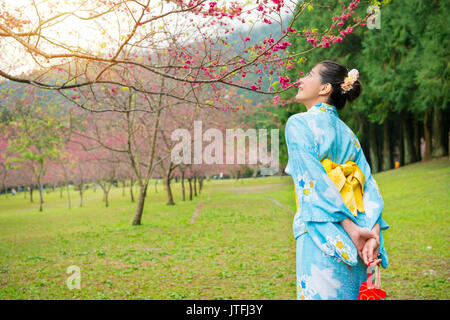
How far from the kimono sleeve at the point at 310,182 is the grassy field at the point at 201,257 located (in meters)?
3.19

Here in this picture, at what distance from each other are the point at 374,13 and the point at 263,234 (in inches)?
292

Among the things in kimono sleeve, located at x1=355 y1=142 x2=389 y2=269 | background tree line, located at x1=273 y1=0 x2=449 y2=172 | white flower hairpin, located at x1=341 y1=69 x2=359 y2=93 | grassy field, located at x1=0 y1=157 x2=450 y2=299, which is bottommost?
grassy field, located at x1=0 y1=157 x2=450 y2=299

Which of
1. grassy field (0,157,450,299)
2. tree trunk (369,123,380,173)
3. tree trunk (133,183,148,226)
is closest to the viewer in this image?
grassy field (0,157,450,299)

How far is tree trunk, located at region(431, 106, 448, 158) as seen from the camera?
1734 cm

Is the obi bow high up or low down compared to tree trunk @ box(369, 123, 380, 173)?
down

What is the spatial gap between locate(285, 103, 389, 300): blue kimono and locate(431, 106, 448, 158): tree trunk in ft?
57.3

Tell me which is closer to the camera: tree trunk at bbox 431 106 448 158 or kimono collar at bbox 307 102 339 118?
kimono collar at bbox 307 102 339 118

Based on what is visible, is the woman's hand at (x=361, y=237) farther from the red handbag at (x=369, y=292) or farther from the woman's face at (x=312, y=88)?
the woman's face at (x=312, y=88)

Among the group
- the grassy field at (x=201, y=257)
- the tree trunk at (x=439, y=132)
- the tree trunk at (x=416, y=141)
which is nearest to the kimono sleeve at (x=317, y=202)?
the grassy field at (x=201, y=257)

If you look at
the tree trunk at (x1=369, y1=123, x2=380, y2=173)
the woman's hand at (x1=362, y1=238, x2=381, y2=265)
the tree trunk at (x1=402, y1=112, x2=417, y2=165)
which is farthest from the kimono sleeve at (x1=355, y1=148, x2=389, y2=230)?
the tree trunk at (x1=369, y1=123, x2=380, y2=173)

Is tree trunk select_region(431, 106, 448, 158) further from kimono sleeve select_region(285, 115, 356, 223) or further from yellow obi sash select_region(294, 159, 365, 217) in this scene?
kimono sleeve select_region(285, 115, 356, 223)

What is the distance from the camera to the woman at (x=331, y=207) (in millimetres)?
1829

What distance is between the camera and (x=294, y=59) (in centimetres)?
351
